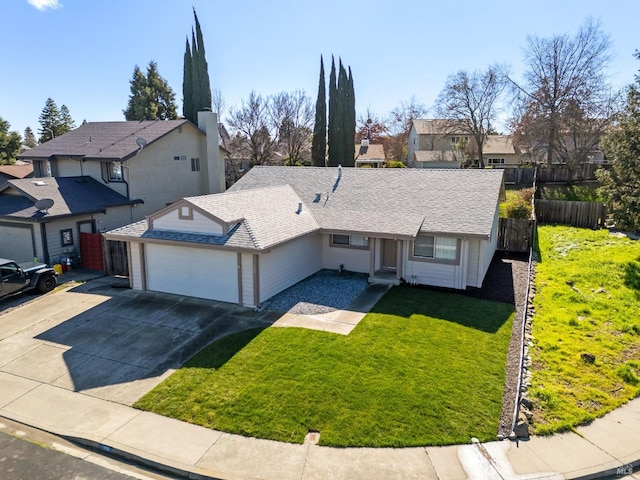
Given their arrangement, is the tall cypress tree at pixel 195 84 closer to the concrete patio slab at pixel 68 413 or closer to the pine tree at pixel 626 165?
the pine tree at pixel 626 165

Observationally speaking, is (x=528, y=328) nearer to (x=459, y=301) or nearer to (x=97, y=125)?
(x=459, y=301)

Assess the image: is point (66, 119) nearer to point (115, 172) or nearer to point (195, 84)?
point (195, 84)

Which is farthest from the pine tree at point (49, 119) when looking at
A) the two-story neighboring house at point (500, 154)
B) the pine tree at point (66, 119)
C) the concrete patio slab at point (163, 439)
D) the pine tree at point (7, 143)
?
the concrete patio slab at point (163, 439)

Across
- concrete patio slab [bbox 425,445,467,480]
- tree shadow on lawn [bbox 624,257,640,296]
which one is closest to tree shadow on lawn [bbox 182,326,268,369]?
concrete patio slab [bbox 425,445,467,480]

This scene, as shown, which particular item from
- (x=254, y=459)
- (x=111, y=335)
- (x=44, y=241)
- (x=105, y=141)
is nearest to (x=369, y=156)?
(x=105, y=141)

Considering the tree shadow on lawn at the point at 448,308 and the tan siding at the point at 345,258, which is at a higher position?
the tan siding at the point at 345,258

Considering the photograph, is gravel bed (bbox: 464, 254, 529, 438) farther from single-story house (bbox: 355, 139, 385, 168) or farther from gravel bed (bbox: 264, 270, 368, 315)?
single-story house (bbox: 355, 139, 385, 168)

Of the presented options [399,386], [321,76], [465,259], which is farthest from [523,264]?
[321,76]

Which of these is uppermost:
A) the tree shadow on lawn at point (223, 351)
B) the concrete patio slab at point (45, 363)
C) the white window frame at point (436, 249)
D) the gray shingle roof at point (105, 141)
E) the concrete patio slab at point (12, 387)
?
the gray shingle roof at point (105, 141)
